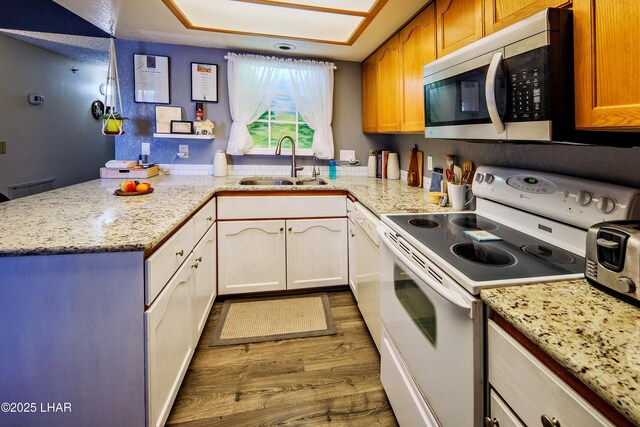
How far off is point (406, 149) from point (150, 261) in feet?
7.78

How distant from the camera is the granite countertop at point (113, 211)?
1.12 m

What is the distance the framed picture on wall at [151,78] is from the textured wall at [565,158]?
2470 mm

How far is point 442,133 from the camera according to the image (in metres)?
1.59

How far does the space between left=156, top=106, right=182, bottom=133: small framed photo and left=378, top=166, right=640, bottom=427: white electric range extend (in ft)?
7.68

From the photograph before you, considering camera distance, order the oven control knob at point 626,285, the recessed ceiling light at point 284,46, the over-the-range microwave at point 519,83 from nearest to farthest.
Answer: the oven control knob at point 626,285, the over-the-range microwave at point 519,83, the recessed ceiling light at point 284,46

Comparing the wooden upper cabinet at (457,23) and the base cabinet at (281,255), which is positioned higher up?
the wooden upper cabinet at (457,23)

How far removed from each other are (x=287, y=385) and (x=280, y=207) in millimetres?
1263

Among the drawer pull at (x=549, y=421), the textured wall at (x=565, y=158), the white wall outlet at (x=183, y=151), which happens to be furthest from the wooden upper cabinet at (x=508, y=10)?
the white wall outlet at (x=183, y=151)

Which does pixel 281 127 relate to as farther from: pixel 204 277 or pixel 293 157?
pixel 204 277

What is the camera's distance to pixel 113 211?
1615 mm

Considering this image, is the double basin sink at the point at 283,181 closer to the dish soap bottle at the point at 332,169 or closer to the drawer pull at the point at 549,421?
the dish soap bottle at the point at 332,169

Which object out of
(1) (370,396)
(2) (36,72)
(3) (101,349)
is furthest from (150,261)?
(2) (36,72)

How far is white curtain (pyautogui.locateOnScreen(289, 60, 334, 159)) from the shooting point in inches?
126

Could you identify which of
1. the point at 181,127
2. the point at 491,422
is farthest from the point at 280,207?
the point at 491,422
